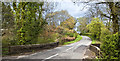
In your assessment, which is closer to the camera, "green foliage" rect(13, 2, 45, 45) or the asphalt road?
the asphalt road

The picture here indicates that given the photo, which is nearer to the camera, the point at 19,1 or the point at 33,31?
the point at 19,1

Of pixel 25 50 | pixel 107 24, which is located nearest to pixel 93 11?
pixel 107 24

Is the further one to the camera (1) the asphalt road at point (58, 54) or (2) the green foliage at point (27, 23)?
(2) the green foliage at point (27, 23)

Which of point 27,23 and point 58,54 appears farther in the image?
point 27,23

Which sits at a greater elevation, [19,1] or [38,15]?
[19,1]

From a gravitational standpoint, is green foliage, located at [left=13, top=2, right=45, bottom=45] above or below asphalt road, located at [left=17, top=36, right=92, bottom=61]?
above

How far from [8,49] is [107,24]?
8.40 m

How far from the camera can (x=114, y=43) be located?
4.36m

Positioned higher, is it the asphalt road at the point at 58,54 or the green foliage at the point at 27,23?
the green foliage at the point at 27,23

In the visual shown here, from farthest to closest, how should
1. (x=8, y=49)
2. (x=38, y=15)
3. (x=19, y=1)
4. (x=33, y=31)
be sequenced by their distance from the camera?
(x=38, y=15)
(x=33, y=31)
(x=19, y=1)
(x=8, y=49)

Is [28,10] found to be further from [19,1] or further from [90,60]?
[90,60]

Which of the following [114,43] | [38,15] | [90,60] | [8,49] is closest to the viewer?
[114,43]

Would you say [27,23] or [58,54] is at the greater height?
[27,23]

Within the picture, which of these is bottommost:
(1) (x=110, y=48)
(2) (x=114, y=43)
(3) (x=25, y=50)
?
(3) (x=25, y=50)
